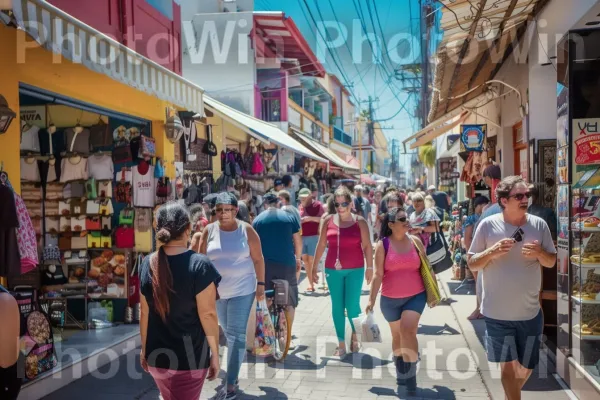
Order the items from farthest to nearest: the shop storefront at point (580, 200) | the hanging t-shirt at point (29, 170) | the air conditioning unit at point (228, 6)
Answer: the air conditioning unit at point (228, 6), the hanging t-shirt at point (29, 170), the shop storefront at point (580, 200)

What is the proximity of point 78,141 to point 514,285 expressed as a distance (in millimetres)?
5920

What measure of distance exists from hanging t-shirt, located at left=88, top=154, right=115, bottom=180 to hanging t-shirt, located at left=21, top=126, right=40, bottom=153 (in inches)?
26.8

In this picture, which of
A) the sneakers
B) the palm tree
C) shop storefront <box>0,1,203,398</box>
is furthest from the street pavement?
the palm tree

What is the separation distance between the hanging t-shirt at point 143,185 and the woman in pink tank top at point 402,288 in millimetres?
3934

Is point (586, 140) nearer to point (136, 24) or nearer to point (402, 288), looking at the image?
point (402, 288)

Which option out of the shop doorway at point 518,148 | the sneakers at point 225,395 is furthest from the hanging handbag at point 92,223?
the shop doorway at point 518,148

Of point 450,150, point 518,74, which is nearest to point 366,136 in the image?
point 450,150

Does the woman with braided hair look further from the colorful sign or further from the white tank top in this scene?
the colorful sign

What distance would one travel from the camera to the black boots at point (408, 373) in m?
5.39

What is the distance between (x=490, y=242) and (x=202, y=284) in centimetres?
221

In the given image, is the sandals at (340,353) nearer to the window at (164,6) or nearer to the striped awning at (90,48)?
the striped awning at (90,48)

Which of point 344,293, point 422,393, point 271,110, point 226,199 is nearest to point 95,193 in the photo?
point 226,199

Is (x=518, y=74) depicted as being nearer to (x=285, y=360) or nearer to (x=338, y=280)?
(x=338, y=280)

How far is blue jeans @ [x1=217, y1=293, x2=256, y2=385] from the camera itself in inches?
206
